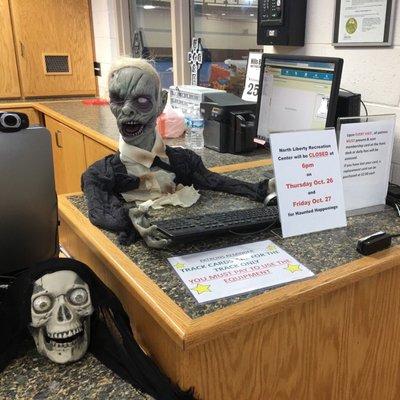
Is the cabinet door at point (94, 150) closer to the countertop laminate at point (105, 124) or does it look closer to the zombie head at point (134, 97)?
the countertop laminate at point (105, 124)

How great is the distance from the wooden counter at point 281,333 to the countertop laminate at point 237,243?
0.07ft

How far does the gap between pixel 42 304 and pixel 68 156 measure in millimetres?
2290

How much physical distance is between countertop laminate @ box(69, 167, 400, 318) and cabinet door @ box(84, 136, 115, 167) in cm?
108

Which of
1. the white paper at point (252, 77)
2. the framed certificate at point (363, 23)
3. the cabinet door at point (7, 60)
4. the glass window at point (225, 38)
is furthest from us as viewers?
the cabinet door at point (7, 60)

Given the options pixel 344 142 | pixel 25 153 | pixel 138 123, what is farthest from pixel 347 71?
pixel 25 153

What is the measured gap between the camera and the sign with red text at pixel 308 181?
107 centimetres

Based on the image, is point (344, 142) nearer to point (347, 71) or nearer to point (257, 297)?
point (257, 297)

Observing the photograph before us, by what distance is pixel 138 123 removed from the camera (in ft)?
4.12

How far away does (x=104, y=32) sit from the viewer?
3.61 metres

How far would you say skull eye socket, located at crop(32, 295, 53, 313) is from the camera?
0.81 metres

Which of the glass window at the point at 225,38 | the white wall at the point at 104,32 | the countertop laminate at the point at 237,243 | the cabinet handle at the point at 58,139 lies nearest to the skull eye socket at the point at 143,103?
the countertop laminate at the point at 237,243

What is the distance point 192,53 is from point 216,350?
2395 millimetres

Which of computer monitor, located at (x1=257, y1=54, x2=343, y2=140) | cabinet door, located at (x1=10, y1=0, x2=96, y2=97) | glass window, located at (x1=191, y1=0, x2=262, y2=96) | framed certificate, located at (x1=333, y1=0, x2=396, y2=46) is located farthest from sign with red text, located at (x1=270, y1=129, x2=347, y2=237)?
cabinet door, located at (x1=10, y1=0, x2=96, y2=97)

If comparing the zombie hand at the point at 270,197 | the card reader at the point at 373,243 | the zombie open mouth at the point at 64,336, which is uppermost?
the zombie hand at the point at 270,197
